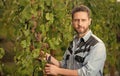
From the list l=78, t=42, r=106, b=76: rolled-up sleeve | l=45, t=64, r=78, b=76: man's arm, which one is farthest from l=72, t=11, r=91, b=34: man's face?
l=45, t=64, r=78, b=76: man's arm

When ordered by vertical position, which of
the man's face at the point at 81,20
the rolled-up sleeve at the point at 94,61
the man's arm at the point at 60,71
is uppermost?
the man's face at the point at 81,20

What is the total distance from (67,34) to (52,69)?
83 cm

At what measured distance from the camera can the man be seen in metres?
2.42

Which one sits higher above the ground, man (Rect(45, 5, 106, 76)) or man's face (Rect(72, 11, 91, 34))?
man's face (Rect(72, 11, 91, 34))

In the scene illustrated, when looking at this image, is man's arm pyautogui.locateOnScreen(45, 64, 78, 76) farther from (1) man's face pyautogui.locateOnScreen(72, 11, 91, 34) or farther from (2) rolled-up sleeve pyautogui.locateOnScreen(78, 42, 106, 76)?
(1) man's face pyautogui.locateOnScreen(72, 11, 91, 34)

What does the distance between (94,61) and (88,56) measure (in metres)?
0.05

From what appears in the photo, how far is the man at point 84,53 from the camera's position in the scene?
2.42 m

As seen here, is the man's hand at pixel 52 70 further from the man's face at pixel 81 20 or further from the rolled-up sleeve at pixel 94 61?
the man's face at pixel 81 20

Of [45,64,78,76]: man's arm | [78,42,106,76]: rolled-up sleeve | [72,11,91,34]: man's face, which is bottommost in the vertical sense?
[45,64,78,76]: man's arm

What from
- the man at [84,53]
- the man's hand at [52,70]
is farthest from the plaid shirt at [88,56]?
the man's hand at [52,70]

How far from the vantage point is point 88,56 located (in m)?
2.43

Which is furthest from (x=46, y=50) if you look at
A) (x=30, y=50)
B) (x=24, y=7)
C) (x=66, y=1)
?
(x=66, y=1)

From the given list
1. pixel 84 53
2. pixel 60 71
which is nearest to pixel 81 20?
pixel 84 53

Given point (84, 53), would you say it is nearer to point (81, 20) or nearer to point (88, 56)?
point (88, 56)
